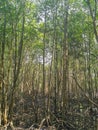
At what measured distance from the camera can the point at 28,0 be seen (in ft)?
27.0

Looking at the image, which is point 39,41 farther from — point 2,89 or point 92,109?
point 2,89

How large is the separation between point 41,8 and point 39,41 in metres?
4.62

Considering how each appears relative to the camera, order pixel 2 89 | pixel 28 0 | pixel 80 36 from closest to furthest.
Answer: pixel 2 89 < pixel 28 0 < pixel 80 36

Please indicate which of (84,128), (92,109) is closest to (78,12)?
(92,109)

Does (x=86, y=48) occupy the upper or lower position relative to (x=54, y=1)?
lower

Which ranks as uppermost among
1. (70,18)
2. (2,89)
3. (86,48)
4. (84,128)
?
(70,18)

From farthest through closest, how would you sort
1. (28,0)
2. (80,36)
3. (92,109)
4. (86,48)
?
1. (86,48)
2. (80,36)
3. (92,109)
4. (28,0)

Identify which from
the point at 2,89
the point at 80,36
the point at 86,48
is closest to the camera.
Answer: the point at 2,89

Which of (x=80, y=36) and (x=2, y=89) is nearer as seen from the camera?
(x=2, y=89)

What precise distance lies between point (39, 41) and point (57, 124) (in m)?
6.98

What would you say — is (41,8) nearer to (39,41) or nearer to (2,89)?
(2,89)

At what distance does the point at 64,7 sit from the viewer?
9164 mm

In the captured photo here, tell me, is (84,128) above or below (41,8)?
below

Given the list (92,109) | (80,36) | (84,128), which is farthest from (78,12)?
(84,128)
